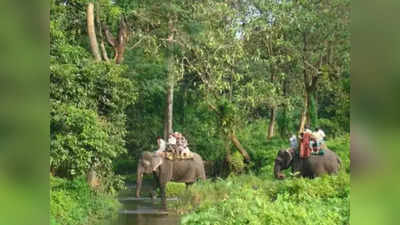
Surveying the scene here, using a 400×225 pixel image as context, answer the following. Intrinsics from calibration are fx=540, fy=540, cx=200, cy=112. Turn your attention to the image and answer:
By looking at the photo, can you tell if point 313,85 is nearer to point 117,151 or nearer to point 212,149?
point 212,149

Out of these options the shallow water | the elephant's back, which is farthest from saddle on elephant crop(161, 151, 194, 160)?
the elephant's back

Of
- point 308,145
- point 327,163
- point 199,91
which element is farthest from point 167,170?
point 327,163

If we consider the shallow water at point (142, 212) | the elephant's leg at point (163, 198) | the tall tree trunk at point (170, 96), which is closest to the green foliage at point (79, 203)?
the shallow water at point (142, 212)

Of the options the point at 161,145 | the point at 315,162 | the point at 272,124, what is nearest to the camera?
the point at 161,145

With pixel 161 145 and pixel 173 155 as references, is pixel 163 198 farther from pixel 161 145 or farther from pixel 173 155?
pixel 161 145

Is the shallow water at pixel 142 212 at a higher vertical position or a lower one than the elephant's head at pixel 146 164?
lower

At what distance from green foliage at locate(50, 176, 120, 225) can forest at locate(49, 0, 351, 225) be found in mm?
13

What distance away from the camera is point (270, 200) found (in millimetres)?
7020

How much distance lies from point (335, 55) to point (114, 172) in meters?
3.26

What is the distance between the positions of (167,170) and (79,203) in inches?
48.4

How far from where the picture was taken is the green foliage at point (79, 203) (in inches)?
273

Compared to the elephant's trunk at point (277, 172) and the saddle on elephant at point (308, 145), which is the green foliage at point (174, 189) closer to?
the elephant's trunk at point (277, 172)

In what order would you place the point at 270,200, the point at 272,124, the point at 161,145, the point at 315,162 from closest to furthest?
the point at 270,200
the point at 161,145
the point at 272,124
the point at 315,162

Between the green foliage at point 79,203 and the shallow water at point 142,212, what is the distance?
0.39ft
